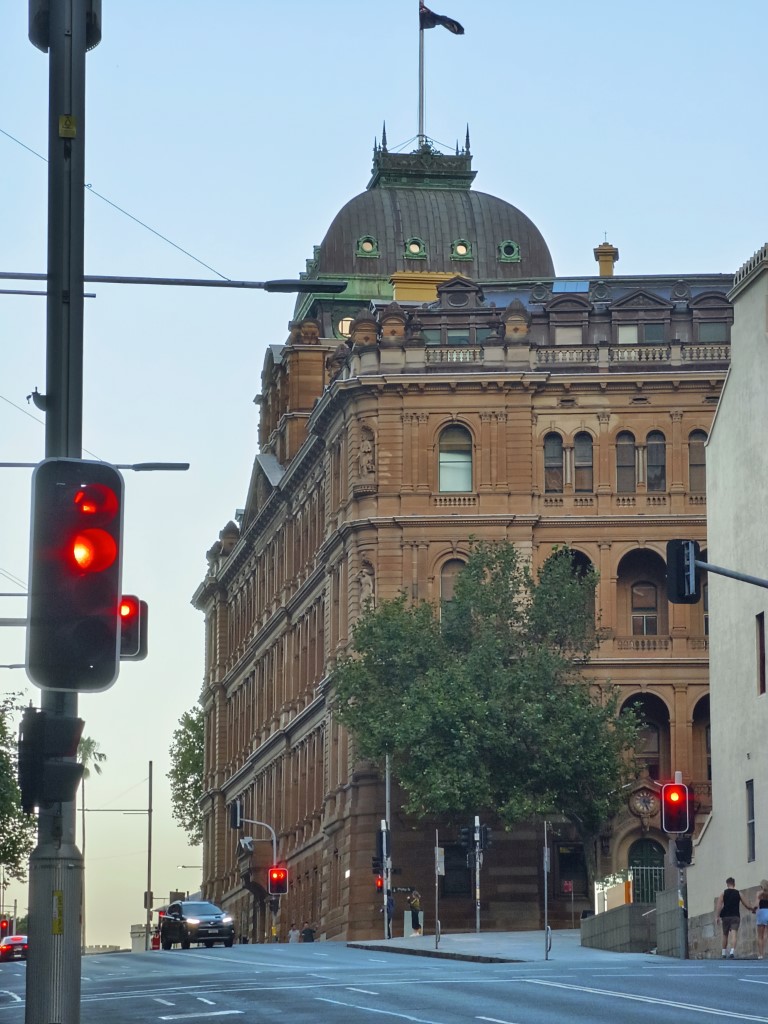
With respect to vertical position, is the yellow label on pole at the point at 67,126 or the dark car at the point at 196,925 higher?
the yellow label on pole at the point at 67,126

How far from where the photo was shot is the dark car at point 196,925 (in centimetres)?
6519

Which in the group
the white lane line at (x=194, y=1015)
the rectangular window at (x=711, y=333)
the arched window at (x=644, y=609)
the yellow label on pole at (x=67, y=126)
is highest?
the rectangular window at (x=711, y=333)

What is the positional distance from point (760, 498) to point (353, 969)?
44.3 feet

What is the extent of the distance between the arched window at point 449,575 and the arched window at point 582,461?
16.6ft

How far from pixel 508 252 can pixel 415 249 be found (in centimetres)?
469

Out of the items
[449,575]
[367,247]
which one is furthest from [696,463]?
[367,247]

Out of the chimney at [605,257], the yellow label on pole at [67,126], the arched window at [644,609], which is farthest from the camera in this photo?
the chimney at [605,257]

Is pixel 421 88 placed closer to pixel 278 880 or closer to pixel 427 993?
pixel 278 880

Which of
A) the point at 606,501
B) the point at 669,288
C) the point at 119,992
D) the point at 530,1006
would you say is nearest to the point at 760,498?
the point at 119,992

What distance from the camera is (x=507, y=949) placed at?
51.9 metres

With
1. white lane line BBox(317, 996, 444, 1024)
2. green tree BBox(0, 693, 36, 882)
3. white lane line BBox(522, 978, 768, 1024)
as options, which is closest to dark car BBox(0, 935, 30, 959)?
green tree BBox(0, 693, 36, 882)

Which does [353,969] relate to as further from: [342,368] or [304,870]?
[304,870]

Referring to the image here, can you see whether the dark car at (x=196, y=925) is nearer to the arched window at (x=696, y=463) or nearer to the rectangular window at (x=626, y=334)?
the arched window at (x=696, y=463)

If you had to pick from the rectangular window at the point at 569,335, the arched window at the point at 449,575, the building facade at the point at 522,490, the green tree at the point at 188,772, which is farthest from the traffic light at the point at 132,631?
the green tree at the point at 188,772
